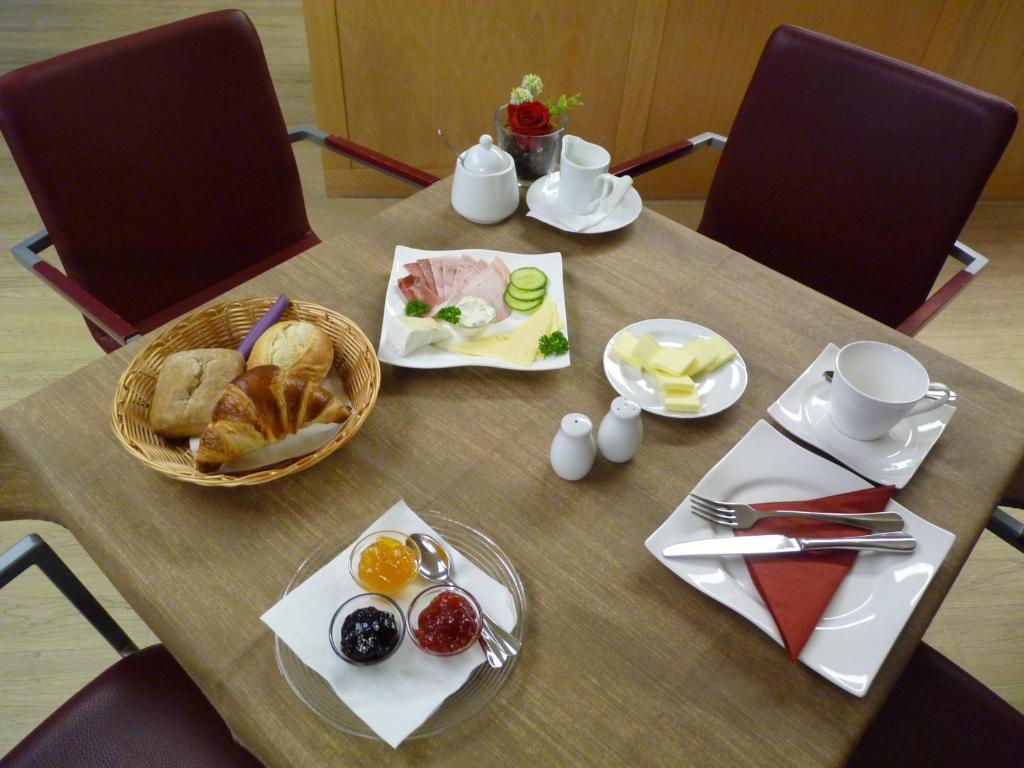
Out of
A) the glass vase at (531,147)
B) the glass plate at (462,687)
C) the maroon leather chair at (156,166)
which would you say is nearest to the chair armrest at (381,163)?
the maroon leather chair at (156,166)

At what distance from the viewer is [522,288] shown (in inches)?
47.7

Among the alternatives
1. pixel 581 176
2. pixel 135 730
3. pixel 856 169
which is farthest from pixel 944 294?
pixel 135 730

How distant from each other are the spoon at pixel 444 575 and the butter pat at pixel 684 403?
1.27 feet

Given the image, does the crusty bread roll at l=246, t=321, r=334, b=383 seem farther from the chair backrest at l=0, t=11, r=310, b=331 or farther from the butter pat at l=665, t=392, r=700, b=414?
the chair backrest at l=0, t=11, r=310, b=331

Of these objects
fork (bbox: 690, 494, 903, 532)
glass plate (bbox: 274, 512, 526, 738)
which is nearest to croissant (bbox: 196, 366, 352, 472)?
glass plate (bbox: 274, 512, 526, 738)

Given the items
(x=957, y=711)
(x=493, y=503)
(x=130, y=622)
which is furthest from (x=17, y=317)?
(x=957, y=711)

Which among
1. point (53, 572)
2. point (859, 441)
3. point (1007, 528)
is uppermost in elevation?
point (859, 441)

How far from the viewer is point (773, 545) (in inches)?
34.6

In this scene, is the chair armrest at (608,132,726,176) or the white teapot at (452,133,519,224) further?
the chair armrest at (608,132,726,176)

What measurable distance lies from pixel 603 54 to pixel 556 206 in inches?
54.1

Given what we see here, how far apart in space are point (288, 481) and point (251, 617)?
0.19 meters

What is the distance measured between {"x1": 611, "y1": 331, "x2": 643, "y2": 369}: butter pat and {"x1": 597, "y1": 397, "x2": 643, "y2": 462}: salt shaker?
14 centimetres

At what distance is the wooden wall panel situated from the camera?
7.86 ft

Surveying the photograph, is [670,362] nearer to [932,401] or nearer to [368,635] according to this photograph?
[932,401]
